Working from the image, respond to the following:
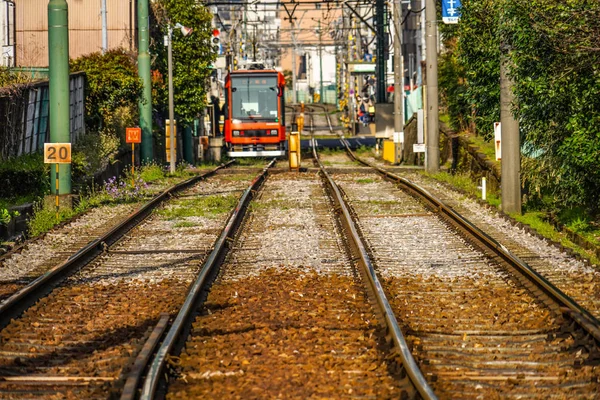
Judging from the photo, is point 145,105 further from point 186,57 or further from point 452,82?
point 452,82

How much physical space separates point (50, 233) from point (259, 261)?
16.6 feet

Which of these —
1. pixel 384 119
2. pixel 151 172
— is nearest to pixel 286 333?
pixel 151 172

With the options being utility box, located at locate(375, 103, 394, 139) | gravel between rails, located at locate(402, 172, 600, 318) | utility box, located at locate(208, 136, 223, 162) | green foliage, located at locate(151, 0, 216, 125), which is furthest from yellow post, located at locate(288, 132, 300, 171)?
utility box, located at locate(208, 136, 223, 162)

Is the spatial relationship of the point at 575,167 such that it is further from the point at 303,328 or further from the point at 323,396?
the point at 323,396

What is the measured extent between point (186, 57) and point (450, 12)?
18466 mm

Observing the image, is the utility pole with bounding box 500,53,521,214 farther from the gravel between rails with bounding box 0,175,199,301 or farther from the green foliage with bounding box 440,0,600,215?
the gravel between rails with bounding box 0,175,199,301

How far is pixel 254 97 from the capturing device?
40.8 m

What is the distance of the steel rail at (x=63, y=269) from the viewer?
392 inches

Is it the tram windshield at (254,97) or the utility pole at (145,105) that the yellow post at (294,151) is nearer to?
the utility pole at (145,105)

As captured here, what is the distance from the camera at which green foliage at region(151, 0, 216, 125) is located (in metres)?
40.8

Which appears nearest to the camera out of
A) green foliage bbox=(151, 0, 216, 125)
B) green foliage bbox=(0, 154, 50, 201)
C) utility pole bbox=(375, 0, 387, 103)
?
green foliage bbox=(0, 154, 50, 201)

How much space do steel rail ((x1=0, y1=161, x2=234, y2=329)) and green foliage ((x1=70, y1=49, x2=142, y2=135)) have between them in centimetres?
Answer: 1253

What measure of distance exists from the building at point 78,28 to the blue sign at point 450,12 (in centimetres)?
1911

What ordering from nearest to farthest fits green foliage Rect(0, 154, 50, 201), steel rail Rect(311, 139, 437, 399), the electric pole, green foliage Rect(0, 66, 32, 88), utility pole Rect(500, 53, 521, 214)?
steel rail Rect(311, 139, 437, 399), utility pole Rect(500, 53, 521, 214), green foliage Rect(0, 154, 50, 201), green foliage Rect(0, 66, 32, 88), the electric pole
